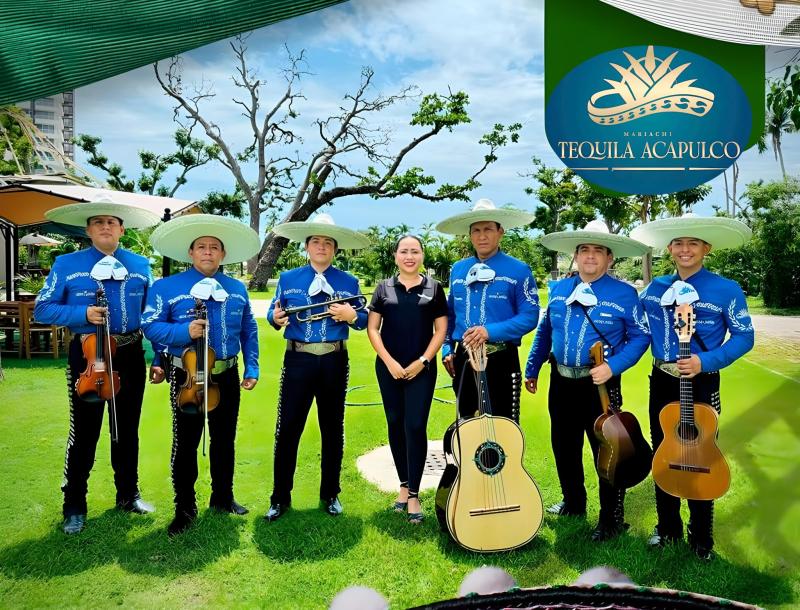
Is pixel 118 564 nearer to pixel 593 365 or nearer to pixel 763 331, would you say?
pixel 593 365

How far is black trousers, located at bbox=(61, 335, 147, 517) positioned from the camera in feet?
10.7

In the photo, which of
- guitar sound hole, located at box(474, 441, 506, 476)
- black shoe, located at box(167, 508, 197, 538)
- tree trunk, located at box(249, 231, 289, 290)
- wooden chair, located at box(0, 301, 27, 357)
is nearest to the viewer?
guitar sound hole, located at box(474, 441, 506, 476)

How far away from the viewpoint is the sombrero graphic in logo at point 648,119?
2879 mm

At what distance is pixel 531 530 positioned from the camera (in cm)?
310

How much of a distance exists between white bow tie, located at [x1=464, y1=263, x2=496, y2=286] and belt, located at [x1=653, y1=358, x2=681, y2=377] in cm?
90

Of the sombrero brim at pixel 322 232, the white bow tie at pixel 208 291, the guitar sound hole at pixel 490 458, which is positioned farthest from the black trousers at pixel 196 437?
the guitar sound hole at pixel 490 458

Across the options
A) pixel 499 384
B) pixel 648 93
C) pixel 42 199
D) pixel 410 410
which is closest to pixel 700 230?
pixel 648 93

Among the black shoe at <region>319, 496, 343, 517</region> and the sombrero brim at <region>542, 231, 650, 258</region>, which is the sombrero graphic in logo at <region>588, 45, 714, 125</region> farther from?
the black shoe at <region>319, 496, 343, 517</region>

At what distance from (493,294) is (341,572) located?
1.54m

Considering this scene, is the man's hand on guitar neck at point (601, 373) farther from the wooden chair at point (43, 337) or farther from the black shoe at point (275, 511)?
the wooden chair at point (43, 337)

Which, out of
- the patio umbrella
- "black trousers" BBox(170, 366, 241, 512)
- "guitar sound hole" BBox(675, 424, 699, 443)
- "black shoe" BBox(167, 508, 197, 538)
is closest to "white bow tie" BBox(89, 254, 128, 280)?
"black trousers" BBox(170, 366, 241, 512)

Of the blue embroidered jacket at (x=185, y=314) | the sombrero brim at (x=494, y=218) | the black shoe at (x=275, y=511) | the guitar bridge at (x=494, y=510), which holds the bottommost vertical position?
the black shoe at (x=275, y=511)

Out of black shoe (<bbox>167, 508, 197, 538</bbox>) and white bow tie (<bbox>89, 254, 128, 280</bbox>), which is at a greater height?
white bow tie (<bbox>89, 254, 128, 280</bbox>)

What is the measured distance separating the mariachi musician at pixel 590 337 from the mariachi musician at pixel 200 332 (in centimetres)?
161
